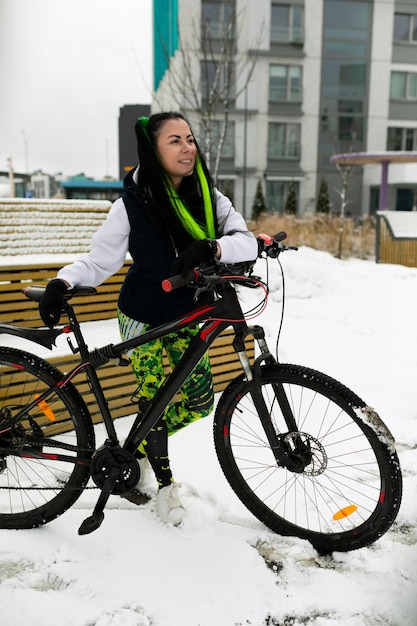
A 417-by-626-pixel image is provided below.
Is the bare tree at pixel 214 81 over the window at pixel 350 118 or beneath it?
beneath

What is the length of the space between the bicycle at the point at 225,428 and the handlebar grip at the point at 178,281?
0.23 ft

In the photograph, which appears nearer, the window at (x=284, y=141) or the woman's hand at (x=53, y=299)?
the woman's hand at (x=53, y=299)

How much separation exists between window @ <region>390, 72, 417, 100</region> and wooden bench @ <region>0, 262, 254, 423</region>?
31.5 m

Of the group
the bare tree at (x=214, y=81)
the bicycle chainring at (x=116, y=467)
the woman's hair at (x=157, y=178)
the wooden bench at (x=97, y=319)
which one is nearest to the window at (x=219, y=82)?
the bare tree at (x=214, y=81)

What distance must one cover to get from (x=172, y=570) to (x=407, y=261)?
34.0 feet

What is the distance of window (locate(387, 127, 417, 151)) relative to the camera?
102 feet

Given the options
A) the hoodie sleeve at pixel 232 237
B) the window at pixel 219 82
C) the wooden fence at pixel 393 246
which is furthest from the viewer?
the wooden fence at pixel 393 246

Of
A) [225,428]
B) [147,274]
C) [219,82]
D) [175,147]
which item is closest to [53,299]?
[147,274]

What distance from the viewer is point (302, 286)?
8000 millimetres

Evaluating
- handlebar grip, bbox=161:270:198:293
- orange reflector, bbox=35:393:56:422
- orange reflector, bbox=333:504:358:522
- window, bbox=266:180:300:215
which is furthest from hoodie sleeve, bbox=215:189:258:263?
window, bbox=266:180:300:215

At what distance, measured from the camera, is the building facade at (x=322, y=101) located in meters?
29.0

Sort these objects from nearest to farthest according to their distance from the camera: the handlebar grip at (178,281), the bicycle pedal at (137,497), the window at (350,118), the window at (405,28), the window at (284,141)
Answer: the handlebar grip at (178,281) → the bicycle pedal at (137,497) → the window at (284,141) → the window at (350,118) → the window at (405,28)

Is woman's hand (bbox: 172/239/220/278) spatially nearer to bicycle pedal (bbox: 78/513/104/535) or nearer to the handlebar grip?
the handlebar grip

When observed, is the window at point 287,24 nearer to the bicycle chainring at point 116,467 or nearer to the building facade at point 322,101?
the building facade at point 322,101
